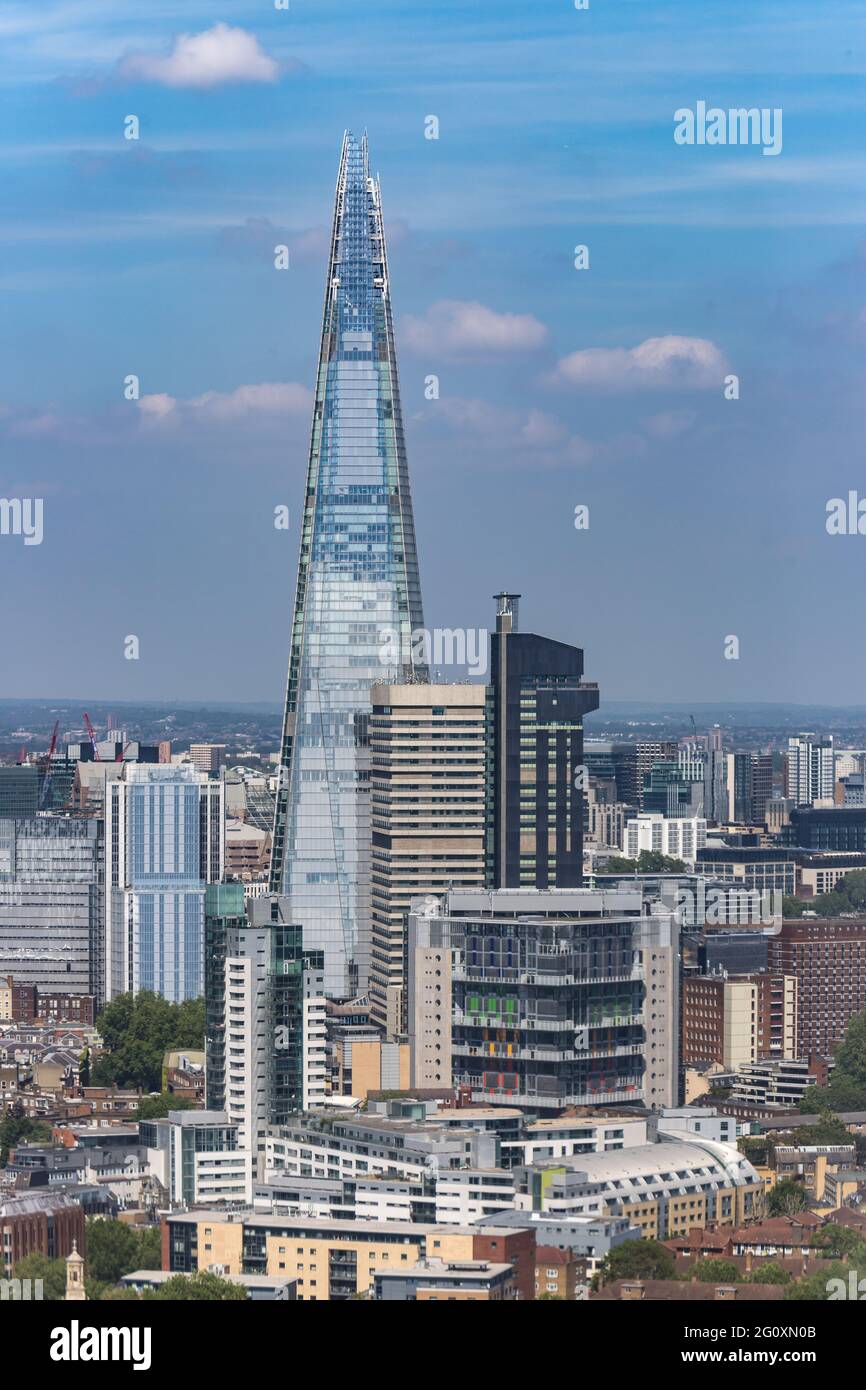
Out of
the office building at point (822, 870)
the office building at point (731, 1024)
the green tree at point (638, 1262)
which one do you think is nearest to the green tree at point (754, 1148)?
the green tree at point (638, 1262)

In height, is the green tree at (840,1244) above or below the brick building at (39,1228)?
above

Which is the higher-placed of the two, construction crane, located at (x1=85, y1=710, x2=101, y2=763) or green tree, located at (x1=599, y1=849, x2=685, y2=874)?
construction crane, located at (x1=85, y1=710, x2=101, y2=763)

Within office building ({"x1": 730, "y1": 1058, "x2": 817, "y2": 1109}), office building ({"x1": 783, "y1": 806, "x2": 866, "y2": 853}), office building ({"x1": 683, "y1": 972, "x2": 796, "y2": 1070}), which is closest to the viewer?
office building ({"x1": 730, "y1": 1058, "x2": 817, "y2": 1109})

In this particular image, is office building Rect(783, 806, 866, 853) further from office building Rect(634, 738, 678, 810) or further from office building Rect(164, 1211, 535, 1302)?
office building Rect(164, 1211, 535, 1302)

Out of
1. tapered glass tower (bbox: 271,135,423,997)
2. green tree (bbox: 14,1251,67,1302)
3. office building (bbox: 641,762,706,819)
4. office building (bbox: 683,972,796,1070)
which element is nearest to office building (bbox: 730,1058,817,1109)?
office building (bbox: 683,972,796,1070)

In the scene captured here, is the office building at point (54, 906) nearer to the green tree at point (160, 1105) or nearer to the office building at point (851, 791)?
the green tree at point (160, 1105)
